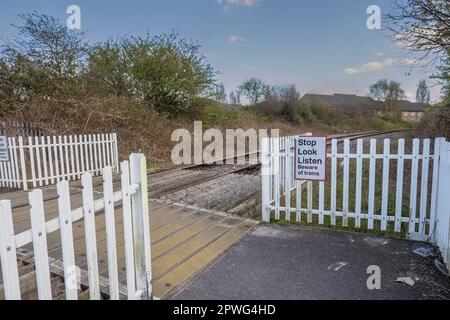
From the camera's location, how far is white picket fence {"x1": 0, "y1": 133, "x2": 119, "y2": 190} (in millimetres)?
7520

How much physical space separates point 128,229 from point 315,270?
2.05 metres

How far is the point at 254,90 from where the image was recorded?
4200cm

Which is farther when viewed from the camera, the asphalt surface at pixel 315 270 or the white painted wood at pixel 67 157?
the white painted wood at pixel 67 157

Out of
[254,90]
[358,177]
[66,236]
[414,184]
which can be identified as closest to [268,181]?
[358,177]

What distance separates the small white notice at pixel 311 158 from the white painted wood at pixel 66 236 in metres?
3.42

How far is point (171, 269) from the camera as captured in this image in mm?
3262

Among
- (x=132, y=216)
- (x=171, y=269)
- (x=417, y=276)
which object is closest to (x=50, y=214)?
(x=171, y=269)

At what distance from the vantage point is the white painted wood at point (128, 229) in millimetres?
2344

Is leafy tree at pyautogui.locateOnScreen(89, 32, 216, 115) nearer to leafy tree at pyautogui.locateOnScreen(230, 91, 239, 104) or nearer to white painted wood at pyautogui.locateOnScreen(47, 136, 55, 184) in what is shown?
white painted wood at pyautogui.locateOnScreen(47, 136, 55, 184)

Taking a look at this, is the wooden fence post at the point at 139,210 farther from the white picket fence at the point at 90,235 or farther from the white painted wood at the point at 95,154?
the white painted wood at the point at 95,154

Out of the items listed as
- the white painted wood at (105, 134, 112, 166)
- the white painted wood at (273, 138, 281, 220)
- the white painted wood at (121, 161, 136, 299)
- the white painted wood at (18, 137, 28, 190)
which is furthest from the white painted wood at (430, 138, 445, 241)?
the white painted wood at (105, 134, 112, 166)

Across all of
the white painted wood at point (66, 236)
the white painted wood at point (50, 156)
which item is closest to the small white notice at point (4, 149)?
the white painted wood at point (50, 156)

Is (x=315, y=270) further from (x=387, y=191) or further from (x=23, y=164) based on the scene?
(x=23, y=164)
